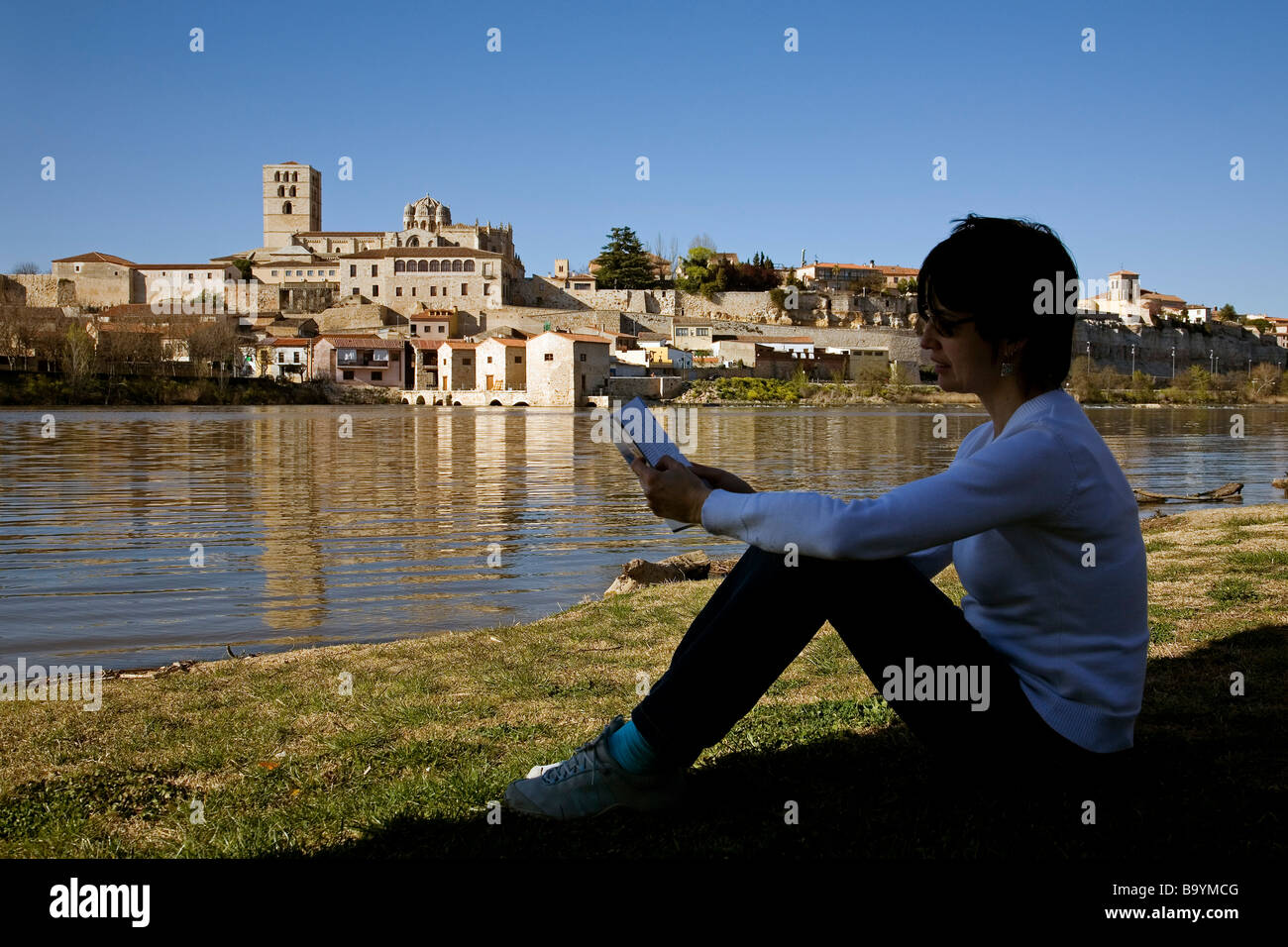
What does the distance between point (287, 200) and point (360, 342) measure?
35642 millimetres

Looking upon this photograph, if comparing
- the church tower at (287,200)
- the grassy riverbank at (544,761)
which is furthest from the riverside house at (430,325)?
the grassy riverbank at (544,761)

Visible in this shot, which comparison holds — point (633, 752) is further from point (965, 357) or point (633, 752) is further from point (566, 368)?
point (566, 368)

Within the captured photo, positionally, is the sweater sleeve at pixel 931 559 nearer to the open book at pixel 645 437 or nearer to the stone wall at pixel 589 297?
the open book at pixel 645 437

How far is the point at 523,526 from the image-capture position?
33.6 ft

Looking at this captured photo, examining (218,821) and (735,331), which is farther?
(735,331)

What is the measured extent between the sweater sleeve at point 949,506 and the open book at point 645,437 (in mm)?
325

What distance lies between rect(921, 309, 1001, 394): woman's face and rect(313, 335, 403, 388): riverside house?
6031 cm

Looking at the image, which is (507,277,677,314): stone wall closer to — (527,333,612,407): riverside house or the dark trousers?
(527,333,612,407): riverside house

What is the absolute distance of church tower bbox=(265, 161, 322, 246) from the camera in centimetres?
8769

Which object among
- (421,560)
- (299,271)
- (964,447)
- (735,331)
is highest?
(299,271)
